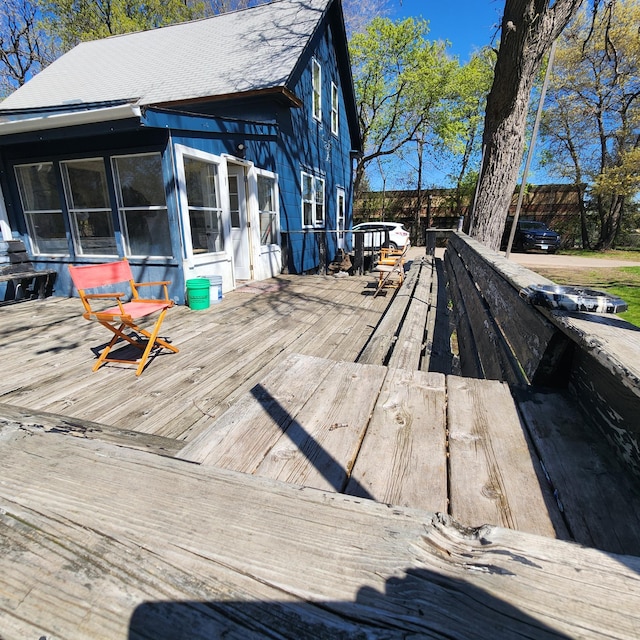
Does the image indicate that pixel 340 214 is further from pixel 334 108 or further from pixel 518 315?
pixel 518 315

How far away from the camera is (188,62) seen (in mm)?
8062

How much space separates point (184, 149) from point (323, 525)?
560cm

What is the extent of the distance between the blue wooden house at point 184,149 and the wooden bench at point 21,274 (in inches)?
6.4

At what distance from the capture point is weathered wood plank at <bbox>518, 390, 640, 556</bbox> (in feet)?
2.70

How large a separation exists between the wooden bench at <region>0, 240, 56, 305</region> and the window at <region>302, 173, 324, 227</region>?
227 inches

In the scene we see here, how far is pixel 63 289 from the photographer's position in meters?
6.14

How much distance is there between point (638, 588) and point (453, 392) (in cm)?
95

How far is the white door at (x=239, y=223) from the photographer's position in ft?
22.2

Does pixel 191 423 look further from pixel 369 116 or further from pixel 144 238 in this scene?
pixel 369 116

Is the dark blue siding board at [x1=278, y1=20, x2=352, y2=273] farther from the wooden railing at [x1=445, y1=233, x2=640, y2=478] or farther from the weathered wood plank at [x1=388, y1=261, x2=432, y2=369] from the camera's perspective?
the wooden railing at [x1=445, y1=233, x2=640, y2=478]

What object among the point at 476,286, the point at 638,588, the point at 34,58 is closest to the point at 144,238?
the point at 476,286

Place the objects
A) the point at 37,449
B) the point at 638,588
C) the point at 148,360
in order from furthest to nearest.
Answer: the point at 148,360 < the point at 37,449 < the point at 638,588

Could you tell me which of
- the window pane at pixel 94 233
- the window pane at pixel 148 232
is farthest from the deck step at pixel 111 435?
the window pane at pixel 94 233

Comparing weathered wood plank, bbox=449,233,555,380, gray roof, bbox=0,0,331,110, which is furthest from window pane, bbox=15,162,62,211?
weathered wood plank, bbox=449,233,555,380
